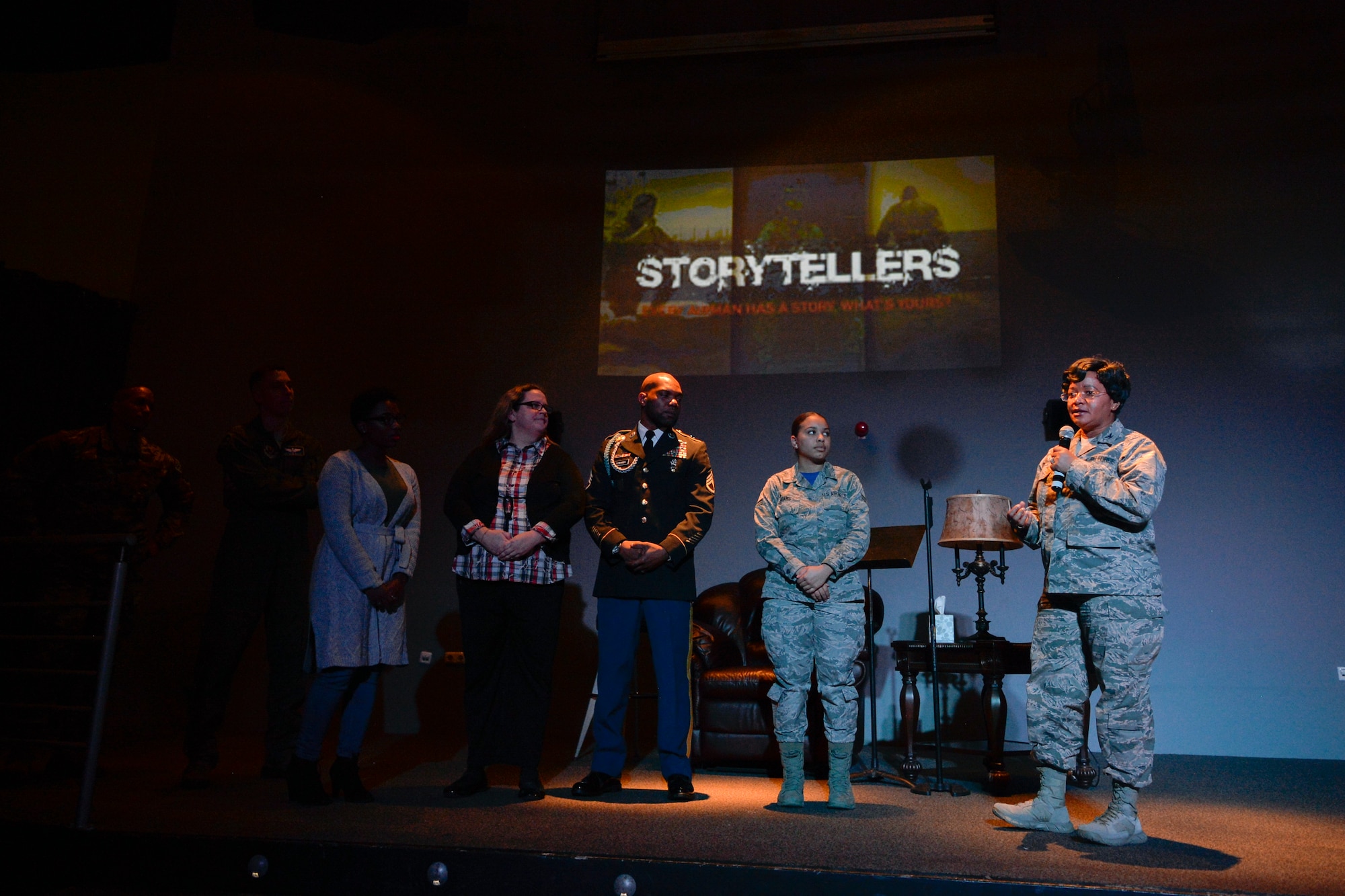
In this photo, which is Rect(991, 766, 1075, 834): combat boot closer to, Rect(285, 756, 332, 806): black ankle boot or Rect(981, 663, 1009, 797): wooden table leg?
Rect(981, 663, 1009, 797): wooden table leg

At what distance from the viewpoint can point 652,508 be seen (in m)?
3.49

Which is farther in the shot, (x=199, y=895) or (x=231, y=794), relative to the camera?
(x=231, y=794)

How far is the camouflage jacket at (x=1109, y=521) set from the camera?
273 cm

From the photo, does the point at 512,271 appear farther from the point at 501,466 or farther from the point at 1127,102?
the point at 1127,102

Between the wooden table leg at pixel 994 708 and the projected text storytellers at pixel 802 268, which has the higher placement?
the projected text storytellers at pixel 802 268

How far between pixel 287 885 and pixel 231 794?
38.0 inches

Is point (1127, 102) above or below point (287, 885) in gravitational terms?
above

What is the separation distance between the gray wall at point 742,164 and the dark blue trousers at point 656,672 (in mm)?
1929

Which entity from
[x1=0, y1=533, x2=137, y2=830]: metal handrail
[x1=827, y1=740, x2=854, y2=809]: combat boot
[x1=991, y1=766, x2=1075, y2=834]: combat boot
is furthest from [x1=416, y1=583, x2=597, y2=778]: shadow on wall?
[x1=991, y1=766, x2=1075, y2=834]: combat boot

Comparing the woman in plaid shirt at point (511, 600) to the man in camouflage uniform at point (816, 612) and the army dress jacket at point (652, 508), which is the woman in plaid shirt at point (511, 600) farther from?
the man in camouflage uniform at point (816, 612)

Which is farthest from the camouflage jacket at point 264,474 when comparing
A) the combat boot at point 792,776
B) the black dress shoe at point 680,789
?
the combat boot at point 792,776

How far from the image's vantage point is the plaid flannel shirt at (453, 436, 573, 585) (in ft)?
10.9

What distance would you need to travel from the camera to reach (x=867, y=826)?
2867 mm

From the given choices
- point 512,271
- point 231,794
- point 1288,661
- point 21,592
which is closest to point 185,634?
point 21,592
